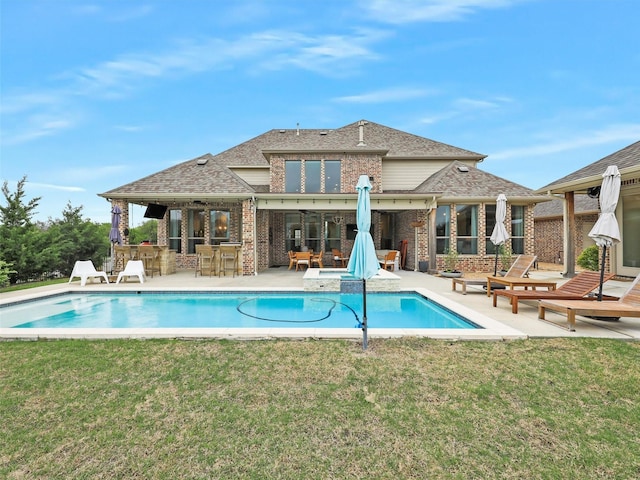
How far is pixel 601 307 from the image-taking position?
5.05 m

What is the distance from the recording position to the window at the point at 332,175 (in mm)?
14922

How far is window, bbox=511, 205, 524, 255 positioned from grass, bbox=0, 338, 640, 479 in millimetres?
11024

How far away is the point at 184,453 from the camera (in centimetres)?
223

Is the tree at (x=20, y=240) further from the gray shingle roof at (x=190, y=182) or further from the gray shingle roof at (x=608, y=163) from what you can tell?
the gray shingle roof at (x=608, y=163)

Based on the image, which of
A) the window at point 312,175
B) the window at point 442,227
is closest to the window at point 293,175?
the window at point 312,175

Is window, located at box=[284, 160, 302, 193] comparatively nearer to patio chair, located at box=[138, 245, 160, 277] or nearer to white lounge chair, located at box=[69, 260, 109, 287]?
patio chair, located at box=[138, 245, 160, 277]

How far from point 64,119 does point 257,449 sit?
73.3ft

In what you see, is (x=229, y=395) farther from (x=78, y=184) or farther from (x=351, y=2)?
(x=78, y=184)

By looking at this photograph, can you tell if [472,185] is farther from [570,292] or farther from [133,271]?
[133,271]

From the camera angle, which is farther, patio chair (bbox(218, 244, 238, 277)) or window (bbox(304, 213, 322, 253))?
window (bbox(304, 213, 322, 253))

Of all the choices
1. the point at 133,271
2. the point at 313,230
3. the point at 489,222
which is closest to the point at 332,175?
the point at 313,230

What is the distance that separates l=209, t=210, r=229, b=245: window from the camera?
14844 mm

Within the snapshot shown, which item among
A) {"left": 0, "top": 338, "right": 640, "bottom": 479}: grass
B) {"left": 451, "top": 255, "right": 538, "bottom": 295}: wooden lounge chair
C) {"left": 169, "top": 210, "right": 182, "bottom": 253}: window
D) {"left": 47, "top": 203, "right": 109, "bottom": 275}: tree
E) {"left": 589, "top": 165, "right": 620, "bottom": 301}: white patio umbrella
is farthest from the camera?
{"left": 47, "top": 203, "right": 109, "bottom": 275}: tree

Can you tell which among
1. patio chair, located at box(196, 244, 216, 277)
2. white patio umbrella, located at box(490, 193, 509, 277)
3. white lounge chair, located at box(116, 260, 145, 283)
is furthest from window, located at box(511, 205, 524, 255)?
white lounge chair, located at box(116, 260, 145, 283)
